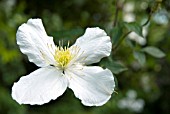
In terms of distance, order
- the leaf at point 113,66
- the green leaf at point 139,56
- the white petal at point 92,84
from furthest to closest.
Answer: the green leaf at point 139,56, the leaf at point 113,66, the white petal at point 92,84

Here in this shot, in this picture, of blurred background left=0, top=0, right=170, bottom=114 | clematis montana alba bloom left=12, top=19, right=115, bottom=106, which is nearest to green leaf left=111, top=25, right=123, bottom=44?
blurred background left=0, top=0, right=170, bottom=114

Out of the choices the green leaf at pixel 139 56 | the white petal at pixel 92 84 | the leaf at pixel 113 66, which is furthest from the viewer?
the green leaf at pixel 139 56

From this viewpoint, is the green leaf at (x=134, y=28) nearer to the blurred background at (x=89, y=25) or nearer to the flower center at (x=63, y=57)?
the blurred background at (x=89, y=25)

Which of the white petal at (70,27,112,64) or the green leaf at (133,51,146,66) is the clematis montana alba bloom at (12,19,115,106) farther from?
the green leaf at (133,51,146,66)

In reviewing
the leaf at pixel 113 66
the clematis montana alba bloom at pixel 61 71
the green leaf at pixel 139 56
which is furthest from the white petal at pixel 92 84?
the green leaf at pixel 139 56

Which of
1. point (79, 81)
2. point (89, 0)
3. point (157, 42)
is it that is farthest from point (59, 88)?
point (157, 42)

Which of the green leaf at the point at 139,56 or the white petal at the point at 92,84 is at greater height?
the white petal at the point at 92,84

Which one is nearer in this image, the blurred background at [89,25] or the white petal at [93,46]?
the white petal at [93,46]

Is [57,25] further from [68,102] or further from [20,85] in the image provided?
[68,102]

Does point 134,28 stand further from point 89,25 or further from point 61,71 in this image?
point 89,25
